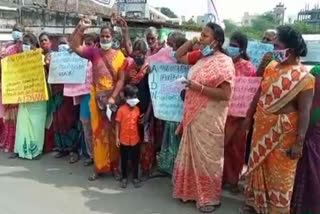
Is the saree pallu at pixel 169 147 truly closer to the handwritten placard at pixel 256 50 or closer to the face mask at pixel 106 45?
the face mask at pixel 106 45

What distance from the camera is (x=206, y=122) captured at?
4.01 metres

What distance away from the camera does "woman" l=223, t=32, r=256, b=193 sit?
14.3 ft

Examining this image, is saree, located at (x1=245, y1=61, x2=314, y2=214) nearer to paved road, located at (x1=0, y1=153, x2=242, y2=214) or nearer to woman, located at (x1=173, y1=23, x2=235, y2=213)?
woman, located at (x1=173, y1=23, x2=235, y2=213)

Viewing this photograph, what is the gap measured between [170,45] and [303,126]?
2100 millimetres

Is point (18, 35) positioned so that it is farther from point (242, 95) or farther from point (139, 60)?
point (242, 95)

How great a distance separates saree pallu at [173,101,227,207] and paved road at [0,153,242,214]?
18 cm

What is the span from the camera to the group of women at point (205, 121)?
3.55 m

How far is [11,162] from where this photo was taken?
546 cm

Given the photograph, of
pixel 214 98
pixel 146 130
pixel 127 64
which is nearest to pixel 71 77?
pixel 127 64

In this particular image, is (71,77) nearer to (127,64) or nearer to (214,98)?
(127,64)

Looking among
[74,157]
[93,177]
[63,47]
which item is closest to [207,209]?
[93,177]

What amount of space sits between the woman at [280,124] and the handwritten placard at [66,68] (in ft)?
7.51

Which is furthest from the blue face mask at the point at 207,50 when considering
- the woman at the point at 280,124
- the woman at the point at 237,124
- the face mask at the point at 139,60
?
→ the face mask at the point at 139,60

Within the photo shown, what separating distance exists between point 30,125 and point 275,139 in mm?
3238
